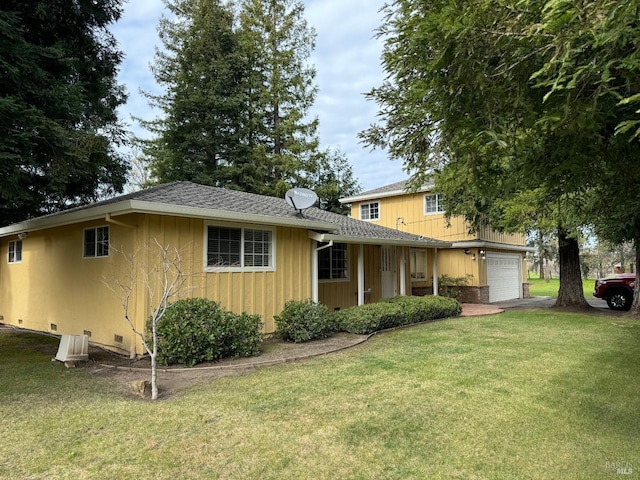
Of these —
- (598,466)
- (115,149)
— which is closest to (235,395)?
(598,466)

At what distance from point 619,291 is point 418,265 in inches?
280

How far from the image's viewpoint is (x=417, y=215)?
18484mm

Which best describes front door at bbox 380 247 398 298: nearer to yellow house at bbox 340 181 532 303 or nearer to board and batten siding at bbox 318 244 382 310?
board and batten siding at bbox 318 244 382 310

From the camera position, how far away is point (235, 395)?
4.92 m

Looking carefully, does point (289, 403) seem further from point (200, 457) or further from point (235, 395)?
point (200, 457)

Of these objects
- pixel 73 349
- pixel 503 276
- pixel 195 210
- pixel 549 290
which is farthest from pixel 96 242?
pixel 549 290

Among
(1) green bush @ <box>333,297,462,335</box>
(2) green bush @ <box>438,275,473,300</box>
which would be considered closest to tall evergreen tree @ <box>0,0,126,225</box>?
(1) green bush @ <box>333,297,462,335</box>

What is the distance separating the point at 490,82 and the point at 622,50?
2.78 ft

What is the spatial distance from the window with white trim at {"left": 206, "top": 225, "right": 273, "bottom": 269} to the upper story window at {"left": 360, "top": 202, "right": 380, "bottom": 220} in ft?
38.5

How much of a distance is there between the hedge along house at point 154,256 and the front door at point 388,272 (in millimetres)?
2677

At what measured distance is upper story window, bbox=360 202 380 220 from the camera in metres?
20.0

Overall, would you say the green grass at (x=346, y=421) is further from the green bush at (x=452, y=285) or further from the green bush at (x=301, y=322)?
the green bush at (x=452, y=285)

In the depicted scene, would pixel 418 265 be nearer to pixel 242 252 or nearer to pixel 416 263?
pixel 416 263

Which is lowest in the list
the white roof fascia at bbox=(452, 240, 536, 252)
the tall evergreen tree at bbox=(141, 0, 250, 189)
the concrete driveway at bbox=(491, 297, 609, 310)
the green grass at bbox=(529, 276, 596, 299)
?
the green grass at bbox=(529, 276, 596, 299)
